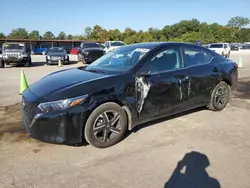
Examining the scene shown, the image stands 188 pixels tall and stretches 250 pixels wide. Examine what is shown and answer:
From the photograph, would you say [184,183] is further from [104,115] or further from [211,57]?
[211,57]

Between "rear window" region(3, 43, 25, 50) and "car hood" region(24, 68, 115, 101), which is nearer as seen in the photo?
"car hood" region(24, 68, 115, 101)

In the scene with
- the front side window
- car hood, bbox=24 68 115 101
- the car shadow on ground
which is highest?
the front side window

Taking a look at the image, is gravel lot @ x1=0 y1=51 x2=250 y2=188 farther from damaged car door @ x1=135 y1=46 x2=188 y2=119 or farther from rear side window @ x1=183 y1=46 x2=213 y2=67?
rear side window @ x1=183 y1=46 x2=213 y2=67

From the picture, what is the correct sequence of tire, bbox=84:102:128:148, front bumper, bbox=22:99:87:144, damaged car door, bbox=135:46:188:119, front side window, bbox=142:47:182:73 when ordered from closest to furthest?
front bumper, bbox=22:99:87:144 → tire, bbox=84:102:128:148 → damaged car door, bbox=135:46:188:119 → front side window, bbox=142:47:182:73

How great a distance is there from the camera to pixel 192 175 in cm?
303

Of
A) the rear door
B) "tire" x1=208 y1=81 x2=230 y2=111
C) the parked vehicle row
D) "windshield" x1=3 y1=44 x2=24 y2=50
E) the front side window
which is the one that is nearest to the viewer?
the front side window

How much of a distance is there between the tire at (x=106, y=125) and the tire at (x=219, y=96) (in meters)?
2.41

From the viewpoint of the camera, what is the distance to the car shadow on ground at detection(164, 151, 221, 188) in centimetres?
284

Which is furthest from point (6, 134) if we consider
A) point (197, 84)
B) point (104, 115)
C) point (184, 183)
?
point (197, 84)

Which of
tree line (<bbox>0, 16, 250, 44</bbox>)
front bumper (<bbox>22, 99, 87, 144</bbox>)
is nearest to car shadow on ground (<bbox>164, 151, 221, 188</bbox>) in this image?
front bumper (<bbox>22, 99, 87, 144</bbox>)

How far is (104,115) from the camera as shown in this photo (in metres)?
3.69

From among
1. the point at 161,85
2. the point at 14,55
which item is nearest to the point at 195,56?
the point at 161,85

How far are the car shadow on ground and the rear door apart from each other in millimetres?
1620

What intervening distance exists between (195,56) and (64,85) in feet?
9.15
